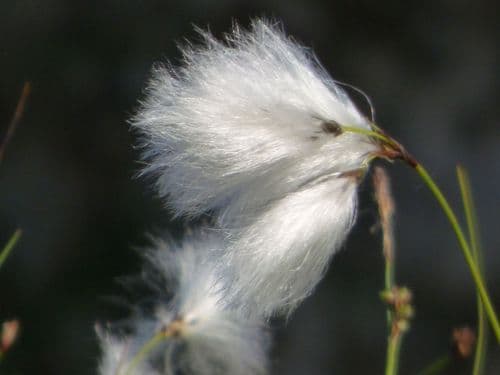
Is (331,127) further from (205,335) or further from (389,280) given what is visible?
(205,335)

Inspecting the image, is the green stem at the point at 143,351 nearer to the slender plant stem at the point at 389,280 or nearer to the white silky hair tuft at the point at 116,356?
the white silky hair tuft at the point at 116,356

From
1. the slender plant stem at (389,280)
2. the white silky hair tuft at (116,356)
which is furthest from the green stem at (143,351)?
the slender plant stem at (389,280)

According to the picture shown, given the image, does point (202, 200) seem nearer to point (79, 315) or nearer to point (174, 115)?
point (174, 115)

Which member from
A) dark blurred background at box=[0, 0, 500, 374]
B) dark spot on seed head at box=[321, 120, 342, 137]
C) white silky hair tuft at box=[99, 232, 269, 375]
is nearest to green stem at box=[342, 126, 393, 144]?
dark spot on seed head at box=[321, 120, 342, 137]

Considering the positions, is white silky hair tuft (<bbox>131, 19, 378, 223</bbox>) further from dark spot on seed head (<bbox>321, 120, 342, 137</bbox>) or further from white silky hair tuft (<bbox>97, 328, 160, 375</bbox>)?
white silky hair tuft (<bbox>97, 328, 160, 375</bbox>)

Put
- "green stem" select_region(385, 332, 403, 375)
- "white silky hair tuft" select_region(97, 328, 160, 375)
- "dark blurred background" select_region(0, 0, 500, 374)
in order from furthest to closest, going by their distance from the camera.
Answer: "dark blurred background" select_region(0, 0, 500, 374)
"white silky hair tuft" select_region(97, 328, 160, 375)
"green stem" select_region(385, 332, 403, 375)

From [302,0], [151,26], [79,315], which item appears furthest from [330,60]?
[79,315]

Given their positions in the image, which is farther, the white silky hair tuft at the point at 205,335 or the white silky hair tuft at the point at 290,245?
the white silky hair tuft at the point at 205,335
